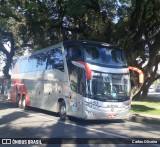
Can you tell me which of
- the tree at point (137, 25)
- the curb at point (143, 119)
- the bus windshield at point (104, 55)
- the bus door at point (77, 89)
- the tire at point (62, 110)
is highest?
the tree at point (137, 25)

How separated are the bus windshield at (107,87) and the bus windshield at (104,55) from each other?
1.96 feet

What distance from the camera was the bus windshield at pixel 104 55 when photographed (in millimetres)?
15288

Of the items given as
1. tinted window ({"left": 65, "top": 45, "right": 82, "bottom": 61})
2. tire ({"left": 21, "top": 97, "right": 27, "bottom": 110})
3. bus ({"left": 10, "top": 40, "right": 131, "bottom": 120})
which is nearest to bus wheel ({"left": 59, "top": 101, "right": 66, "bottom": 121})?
bus ({"left": 10, "top": 40, "right": 131, "bottom": 120})

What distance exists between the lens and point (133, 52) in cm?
2291

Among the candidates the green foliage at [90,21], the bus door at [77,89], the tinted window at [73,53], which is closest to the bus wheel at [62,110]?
the bus door at [77,89]

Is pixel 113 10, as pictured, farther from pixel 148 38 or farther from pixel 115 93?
pixel 115 93

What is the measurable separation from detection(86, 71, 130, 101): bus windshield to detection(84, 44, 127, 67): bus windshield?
0.60 meters

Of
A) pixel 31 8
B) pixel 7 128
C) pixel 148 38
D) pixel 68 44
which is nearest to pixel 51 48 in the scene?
pixel 68 44

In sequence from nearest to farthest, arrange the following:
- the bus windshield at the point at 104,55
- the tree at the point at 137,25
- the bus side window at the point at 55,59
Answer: the bus windshield at the point at 104,55 → the bus side window at the point at 55,59 → the tree at the point at 137,25

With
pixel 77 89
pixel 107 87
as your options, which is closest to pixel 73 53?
pixel 77 89

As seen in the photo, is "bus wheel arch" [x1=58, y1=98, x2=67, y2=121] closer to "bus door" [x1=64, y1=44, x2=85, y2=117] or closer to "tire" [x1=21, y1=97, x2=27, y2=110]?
"bus door" [x1=64, y1=44, x2=85, y2=117]

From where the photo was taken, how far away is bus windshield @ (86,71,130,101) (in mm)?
14781

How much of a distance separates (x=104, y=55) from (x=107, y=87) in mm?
1569

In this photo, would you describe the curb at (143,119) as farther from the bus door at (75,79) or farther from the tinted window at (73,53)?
the tinted window at (73,53)
